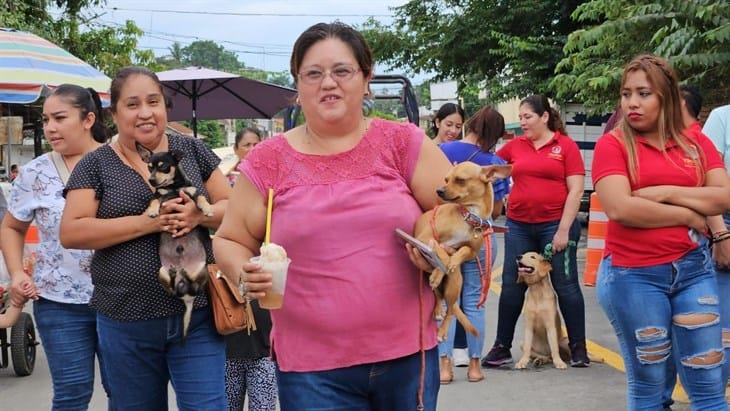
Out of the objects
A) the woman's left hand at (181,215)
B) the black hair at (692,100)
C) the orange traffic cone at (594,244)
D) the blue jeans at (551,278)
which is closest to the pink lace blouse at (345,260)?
the woman's left hand at (181,215)

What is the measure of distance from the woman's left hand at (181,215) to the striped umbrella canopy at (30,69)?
5534 millimetres

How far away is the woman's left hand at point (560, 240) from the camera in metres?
7.25

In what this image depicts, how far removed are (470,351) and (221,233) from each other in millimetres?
4294

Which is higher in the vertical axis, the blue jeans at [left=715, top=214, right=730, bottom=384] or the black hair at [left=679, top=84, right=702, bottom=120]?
the black hair at [left=679, top=84, right=702, bottom=120]

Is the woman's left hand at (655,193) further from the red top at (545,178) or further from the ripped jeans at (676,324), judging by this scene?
the red top at (545,178)

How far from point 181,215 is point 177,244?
0.13 metres

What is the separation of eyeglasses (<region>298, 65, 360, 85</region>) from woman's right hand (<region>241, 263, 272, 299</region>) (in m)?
0.61

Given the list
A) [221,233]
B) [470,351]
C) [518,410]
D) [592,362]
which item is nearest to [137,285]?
[221,233]

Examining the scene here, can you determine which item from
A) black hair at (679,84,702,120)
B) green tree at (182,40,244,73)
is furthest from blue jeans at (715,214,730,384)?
green tree at (182,40,244,73)

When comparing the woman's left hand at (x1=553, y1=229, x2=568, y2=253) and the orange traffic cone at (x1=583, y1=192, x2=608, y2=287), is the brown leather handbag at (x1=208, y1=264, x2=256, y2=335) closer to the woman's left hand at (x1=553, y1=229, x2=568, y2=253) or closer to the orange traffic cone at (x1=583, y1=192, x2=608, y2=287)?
the woman's left hand at (x1=553, y1=229, x2=568, y2=253)

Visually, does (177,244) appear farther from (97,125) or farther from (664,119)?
(664,119)

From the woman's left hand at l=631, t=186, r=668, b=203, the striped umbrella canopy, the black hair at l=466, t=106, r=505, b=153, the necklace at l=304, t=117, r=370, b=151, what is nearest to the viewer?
the necklace at l=304, t=117, r=370, b=151

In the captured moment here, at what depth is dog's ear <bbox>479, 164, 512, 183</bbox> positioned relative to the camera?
325 cm

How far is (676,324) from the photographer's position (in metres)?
4.23
